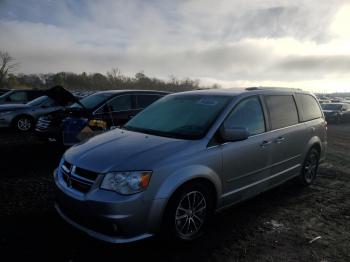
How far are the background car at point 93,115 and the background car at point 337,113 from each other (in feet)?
53.7

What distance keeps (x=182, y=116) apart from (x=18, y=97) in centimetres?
1285

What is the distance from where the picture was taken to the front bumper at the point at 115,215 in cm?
325

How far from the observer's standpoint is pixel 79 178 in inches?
140

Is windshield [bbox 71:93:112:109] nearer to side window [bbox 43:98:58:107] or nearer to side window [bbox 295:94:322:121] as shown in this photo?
side window [bbox 43:98:58:107]

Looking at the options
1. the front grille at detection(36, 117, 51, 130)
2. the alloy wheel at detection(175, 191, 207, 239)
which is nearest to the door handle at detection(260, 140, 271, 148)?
the alloy wheel at detection(175, 191, 207, 239)

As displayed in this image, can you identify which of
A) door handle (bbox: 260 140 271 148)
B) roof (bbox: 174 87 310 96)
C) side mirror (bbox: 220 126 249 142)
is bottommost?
door handle (bbox: 260 140 271 148)

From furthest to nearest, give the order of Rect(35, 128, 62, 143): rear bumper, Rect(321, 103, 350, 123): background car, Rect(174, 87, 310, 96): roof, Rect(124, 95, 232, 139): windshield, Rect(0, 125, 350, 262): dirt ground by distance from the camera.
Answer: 1. Rect(321, 103, 350, 123): background car
2. Rect(35, 128, 62, 143): rear bumper
3. Rect(174, 87, 310, 96): roof
4. Rect(124, 95, 232, 139): windshield
5. Rect(0, 125, 350, 262): dirt ground

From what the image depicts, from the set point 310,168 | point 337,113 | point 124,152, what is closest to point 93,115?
point 124,152

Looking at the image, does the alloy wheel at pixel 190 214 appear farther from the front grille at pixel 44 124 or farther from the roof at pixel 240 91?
the front grille at pixel 44 124

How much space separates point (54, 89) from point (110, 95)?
137 centimetres

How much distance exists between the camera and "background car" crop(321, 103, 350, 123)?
71.1 feet

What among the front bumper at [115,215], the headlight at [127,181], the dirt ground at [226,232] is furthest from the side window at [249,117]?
the front bumper at [115,215]

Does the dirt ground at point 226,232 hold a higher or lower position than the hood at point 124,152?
lower

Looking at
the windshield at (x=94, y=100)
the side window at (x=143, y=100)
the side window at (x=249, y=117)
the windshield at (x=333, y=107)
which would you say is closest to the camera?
the side window at (x=249, y=117)
